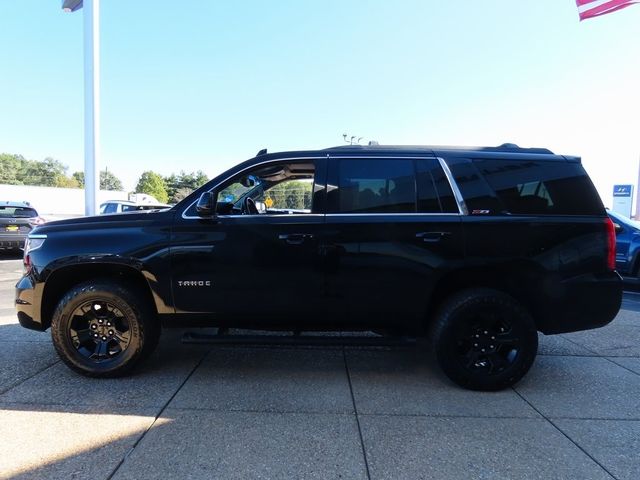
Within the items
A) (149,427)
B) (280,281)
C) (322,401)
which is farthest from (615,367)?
(149,427)

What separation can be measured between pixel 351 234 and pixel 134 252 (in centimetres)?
184

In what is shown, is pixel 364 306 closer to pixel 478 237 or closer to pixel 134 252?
pixel 478 237

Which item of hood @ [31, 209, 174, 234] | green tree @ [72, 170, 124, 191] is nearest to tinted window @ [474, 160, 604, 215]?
hood @ [31, 209, 174, 234]

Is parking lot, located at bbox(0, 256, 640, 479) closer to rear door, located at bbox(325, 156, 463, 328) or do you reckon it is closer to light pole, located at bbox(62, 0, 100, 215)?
rear door, located at bbox(325, 156, 463, 328)

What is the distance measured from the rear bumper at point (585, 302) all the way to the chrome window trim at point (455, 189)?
40.9 inches

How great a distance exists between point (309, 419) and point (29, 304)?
2.64 m

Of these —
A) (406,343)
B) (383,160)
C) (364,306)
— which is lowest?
(406,343)

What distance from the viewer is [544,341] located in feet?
17.4

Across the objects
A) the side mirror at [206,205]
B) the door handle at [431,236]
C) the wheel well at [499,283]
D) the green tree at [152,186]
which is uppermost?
the green tree at [152,186]

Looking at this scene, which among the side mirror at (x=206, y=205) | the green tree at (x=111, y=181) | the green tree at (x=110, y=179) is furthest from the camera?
the green tree at (x=110, y=179)

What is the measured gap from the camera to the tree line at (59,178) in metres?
110

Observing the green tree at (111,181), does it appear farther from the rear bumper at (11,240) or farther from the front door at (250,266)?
the front door at (250,266)

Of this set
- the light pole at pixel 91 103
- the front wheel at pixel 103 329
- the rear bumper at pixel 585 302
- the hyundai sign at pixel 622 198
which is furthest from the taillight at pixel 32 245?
the hyundai sign at pixel 622 198

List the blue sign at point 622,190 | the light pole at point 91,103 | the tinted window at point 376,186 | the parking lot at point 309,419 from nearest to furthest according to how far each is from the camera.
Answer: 1. the parking lot at point 309,419
2. the tinted window at point 376,186
3. the light pole at point 91,103
4. the blue sign at point 622,190
